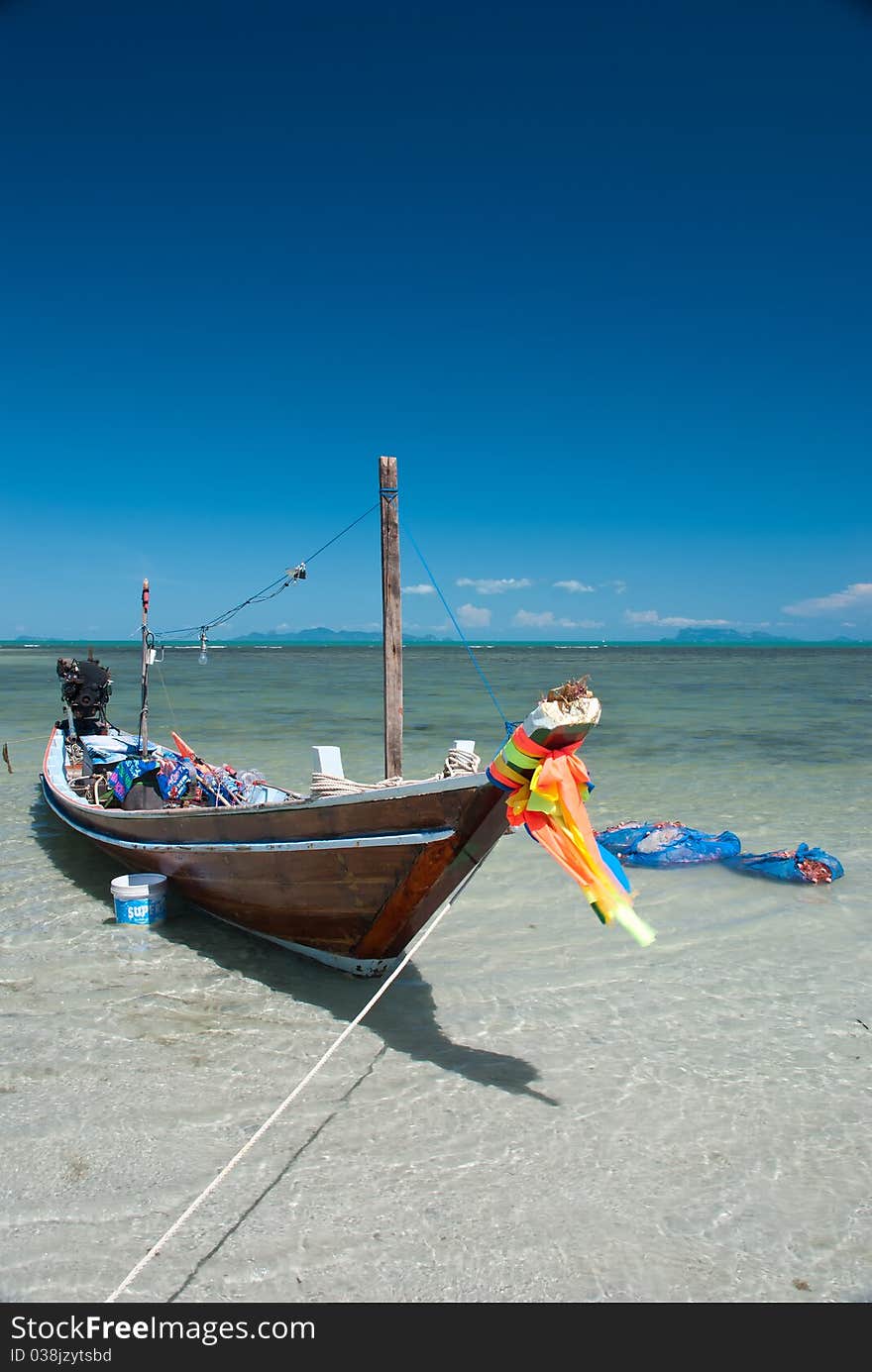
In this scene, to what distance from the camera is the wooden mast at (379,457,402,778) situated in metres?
9.49

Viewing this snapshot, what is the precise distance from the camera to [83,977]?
6.69 m

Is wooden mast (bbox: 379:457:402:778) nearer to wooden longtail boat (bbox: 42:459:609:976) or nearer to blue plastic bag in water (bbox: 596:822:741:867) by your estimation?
wooden longtail boat (bbox: 42:459:609:976)

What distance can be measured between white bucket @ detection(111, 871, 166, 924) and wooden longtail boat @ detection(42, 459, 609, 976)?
0.25 meters

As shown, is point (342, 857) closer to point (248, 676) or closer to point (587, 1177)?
point (587, 1177)

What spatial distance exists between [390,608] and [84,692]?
7.40 m

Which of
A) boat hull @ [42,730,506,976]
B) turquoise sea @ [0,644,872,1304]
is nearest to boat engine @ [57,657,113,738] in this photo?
turquoise sea @ [0,644,872,1304]

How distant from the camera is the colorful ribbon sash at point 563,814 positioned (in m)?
4.52

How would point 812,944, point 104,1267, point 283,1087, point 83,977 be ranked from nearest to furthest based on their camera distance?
point 104,1267 → point 283,1087 → point 83,977 → point 812,944

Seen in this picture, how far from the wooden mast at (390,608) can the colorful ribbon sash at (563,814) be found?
15.5 ft

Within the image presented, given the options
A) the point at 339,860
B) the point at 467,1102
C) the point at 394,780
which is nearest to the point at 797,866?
the point at 394,780

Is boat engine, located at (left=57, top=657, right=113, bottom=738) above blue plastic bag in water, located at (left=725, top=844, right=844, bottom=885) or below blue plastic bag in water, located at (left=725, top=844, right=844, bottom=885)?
above
